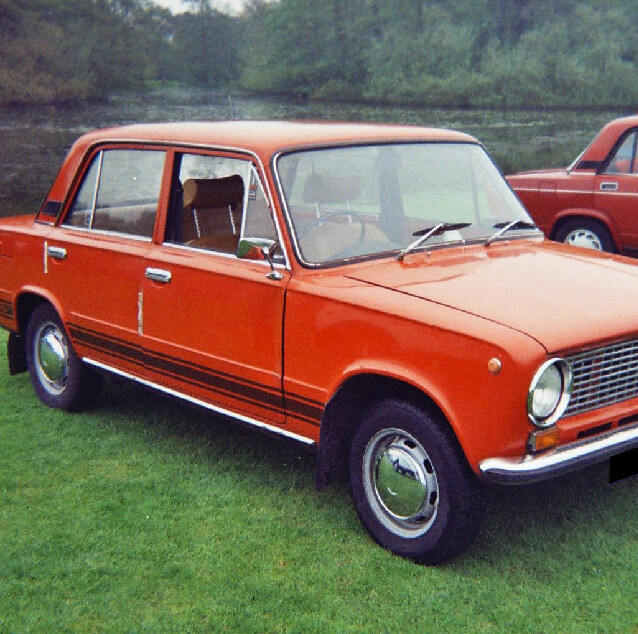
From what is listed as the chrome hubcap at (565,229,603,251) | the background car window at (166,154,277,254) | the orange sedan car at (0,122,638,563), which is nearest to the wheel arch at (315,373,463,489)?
the orange sedan car at (0,122,638,563)

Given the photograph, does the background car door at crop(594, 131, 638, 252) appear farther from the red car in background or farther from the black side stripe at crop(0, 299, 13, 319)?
the black side stripe at crop(0, 299, 13, 319)

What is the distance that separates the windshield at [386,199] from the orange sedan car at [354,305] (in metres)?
0.01

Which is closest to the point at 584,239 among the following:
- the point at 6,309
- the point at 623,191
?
the point at 623,191

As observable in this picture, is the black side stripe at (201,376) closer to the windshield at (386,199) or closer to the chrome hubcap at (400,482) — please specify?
the chrome hubcap at (400,482)

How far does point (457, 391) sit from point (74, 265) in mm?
2815

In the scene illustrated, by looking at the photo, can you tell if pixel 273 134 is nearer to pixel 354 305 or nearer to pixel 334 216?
pixel 334 216

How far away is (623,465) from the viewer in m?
3.74


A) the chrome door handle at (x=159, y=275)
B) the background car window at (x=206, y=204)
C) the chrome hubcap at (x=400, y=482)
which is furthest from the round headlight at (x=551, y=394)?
the chrome door handle at (x=159, y=275)

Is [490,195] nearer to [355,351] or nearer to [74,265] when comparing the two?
[355,351]

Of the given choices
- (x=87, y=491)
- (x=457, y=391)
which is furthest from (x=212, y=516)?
(x=457, y=391)

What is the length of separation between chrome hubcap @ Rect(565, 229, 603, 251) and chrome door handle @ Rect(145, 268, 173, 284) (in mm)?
5609

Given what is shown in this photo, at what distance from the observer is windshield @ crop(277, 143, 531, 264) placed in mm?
4289

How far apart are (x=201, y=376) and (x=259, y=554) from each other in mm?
1059

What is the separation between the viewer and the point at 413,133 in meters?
4.80
